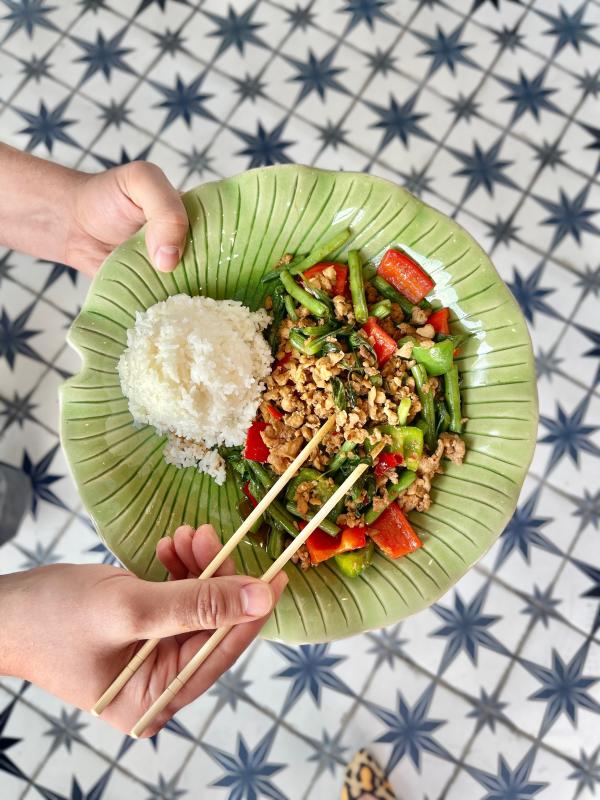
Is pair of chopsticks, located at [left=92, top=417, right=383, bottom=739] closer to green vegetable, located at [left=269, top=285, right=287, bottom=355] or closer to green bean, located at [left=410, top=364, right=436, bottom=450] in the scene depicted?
green bean, located at [left=410, top=364, right=436, bottom=450]

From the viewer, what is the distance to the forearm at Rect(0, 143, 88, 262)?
7.83 ft

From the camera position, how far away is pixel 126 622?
159 cm

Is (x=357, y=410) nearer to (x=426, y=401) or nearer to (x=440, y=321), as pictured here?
(x=426, y=401)

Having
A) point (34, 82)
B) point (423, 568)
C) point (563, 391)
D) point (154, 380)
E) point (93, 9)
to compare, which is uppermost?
point (93, 9)

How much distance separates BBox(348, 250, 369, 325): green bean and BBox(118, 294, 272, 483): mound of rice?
317mm

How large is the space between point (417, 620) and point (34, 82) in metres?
2.88

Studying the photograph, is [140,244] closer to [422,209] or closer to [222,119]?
[422,209]

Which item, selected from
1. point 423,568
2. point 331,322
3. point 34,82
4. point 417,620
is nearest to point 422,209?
point 331,322

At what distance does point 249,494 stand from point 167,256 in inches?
29.9

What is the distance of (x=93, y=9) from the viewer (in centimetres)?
306

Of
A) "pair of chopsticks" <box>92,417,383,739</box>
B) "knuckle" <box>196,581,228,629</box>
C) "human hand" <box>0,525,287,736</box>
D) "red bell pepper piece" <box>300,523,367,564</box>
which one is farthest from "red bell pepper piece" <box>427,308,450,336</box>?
"knuckle" <box>196,581,228,629</box>

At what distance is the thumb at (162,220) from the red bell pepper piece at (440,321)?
0.79m

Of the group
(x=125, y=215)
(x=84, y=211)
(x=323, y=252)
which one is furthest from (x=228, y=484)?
(x=84, y=211)

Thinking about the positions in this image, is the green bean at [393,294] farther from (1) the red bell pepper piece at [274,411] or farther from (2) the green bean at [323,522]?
(2) the green bean at [323,522]
